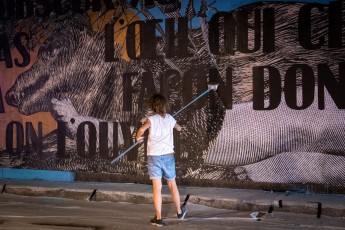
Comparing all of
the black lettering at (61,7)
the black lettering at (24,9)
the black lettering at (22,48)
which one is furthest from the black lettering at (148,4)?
the black lettering at (22,48)

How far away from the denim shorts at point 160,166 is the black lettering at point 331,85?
308cm

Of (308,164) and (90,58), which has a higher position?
(90,58)

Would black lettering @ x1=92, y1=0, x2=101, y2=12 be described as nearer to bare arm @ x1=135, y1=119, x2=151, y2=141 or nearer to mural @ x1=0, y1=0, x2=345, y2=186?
mural @ x1=0, y1=0, x2=345, y2=186

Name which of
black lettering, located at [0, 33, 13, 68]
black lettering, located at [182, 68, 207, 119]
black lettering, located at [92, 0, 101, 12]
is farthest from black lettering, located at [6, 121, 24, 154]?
black lettering, located at [182, 68, 207, 119]

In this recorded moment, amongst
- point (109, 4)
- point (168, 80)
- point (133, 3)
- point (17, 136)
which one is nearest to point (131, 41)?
point (133, 3)

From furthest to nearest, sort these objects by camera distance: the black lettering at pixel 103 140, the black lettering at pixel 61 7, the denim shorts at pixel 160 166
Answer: the black lettering at pixel 61 7, the black lettering at pixel 103 140, the denim shorts at pixel 160 166

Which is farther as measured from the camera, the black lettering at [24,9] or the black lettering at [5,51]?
the black lettering at [5,51]

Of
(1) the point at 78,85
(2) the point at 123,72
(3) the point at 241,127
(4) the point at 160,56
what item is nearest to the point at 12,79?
(1) the point at 78,85

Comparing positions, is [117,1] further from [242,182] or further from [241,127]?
[242,182]

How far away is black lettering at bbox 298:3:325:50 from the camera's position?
9586 mm

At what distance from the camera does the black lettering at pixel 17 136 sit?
11859 millimetres

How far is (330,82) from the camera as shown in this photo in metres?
9.53

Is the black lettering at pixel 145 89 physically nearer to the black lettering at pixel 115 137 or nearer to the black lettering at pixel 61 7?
the black lettering at pixel 115 137

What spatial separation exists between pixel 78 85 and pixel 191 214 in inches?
159
